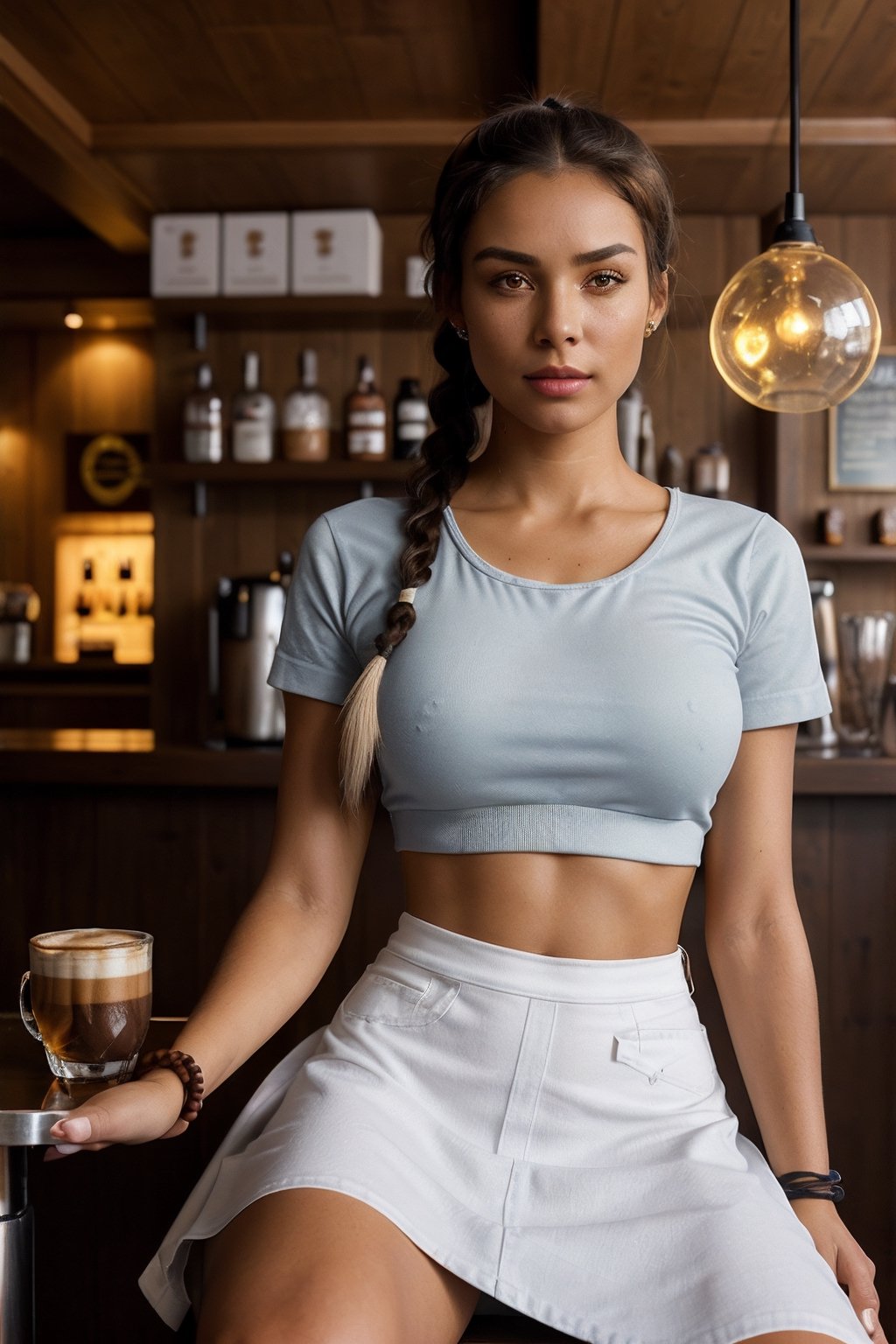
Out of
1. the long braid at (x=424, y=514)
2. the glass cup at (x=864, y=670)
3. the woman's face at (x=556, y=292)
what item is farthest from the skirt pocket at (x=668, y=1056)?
the glass cup at (x=864, y=670)

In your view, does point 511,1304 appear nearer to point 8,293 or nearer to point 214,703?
point 214,703

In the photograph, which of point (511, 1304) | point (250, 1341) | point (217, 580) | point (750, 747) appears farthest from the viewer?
point (217, 580)

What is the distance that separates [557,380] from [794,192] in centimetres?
89

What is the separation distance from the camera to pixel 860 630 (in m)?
2.64

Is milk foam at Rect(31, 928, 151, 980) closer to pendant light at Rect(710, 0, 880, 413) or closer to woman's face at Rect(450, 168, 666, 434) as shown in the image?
woman's face at Rect(450, 168, 666, 434)

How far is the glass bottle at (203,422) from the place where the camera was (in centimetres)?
374

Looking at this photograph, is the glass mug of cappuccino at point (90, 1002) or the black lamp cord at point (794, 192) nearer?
the glass mug of cappuccino at point (90, 1002)

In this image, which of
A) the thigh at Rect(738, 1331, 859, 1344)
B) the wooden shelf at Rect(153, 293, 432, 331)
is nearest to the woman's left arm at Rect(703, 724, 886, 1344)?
the thigh at Rect(738, 1331, 859, 1344)

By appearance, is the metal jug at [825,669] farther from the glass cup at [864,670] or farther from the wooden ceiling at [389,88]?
the wooden ceiling at [389,88]

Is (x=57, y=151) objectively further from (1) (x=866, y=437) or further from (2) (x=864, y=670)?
(1) (x=866, y=437)

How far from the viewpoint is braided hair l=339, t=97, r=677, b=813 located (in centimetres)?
117

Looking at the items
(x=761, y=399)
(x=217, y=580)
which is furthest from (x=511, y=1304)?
(x=217, y=580)

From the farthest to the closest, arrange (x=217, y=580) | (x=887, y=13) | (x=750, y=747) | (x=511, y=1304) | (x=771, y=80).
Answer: (x=217, y=580)
(x=771, y=80)
(x=887, y=13)
(x=750, y=747)
(x=511, y=1304)

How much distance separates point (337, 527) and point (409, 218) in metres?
2.84
